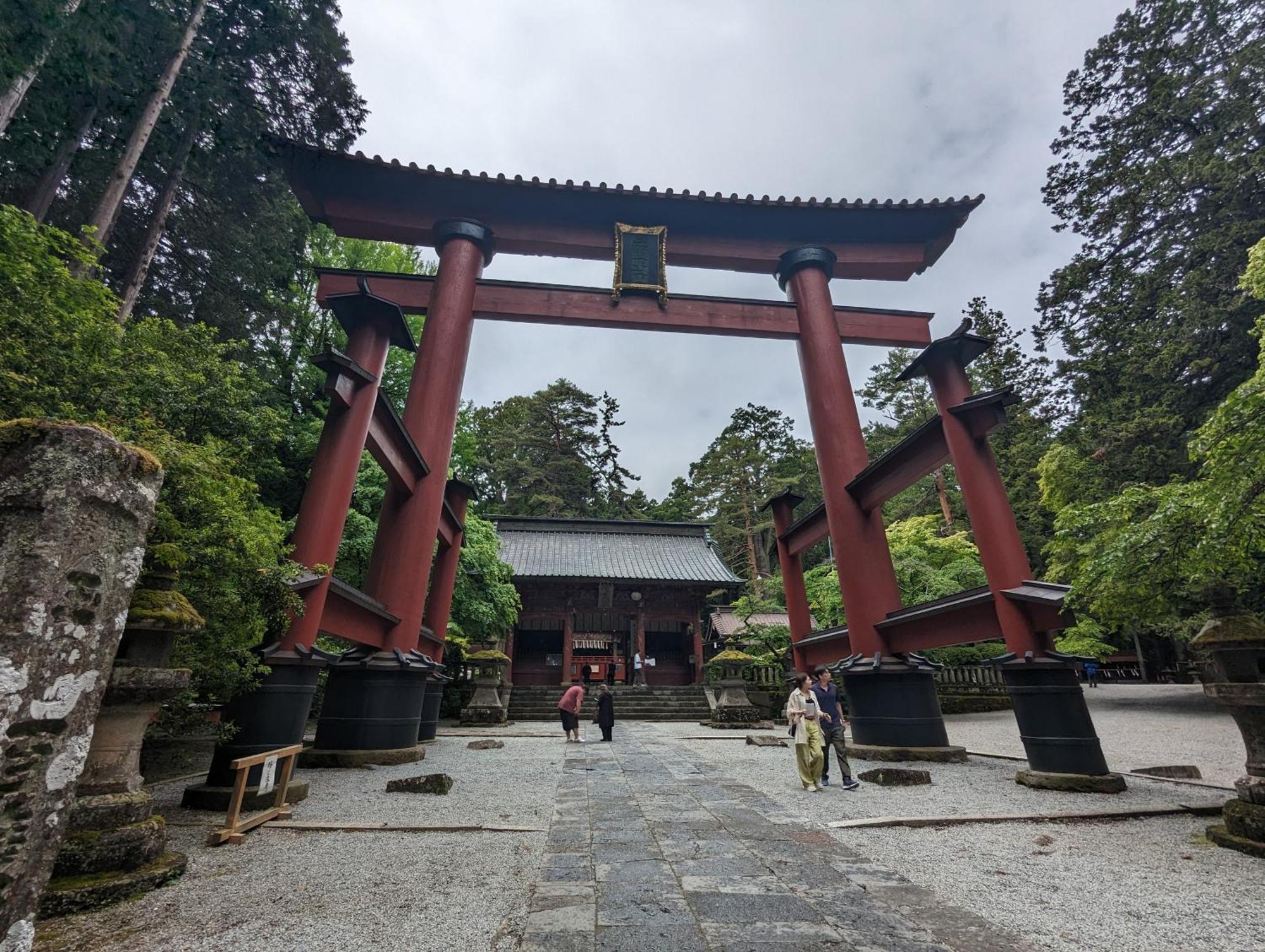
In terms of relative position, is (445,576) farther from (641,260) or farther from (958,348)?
(958,348)

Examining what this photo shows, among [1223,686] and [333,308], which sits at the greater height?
[333,308]

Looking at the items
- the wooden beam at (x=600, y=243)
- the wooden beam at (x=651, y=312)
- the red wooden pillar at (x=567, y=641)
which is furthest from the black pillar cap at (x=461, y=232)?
the red wooden pillar at (x=567, y=641)

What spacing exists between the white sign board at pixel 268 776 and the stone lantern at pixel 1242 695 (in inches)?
285

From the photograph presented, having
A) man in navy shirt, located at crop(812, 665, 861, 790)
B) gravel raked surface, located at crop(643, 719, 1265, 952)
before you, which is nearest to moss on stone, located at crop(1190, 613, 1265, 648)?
gravel raked surface, located at crop(643, 719, 1265, 952)

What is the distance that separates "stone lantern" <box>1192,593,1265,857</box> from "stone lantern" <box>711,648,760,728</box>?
38.8 ft

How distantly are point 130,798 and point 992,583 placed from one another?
8397 mm

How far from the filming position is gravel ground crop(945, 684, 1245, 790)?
8.19m

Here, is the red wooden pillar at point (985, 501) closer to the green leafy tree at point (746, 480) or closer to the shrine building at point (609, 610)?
the shrine building at point (609, 610)

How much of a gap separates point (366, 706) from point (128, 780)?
4713mm

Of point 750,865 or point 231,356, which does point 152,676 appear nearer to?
point 750,865

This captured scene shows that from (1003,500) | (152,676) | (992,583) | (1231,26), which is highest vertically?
(1231,26)

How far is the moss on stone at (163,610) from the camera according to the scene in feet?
11.1

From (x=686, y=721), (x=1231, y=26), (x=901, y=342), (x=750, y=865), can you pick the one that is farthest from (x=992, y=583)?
(x=1231, y=26)

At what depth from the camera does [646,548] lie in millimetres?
25281
